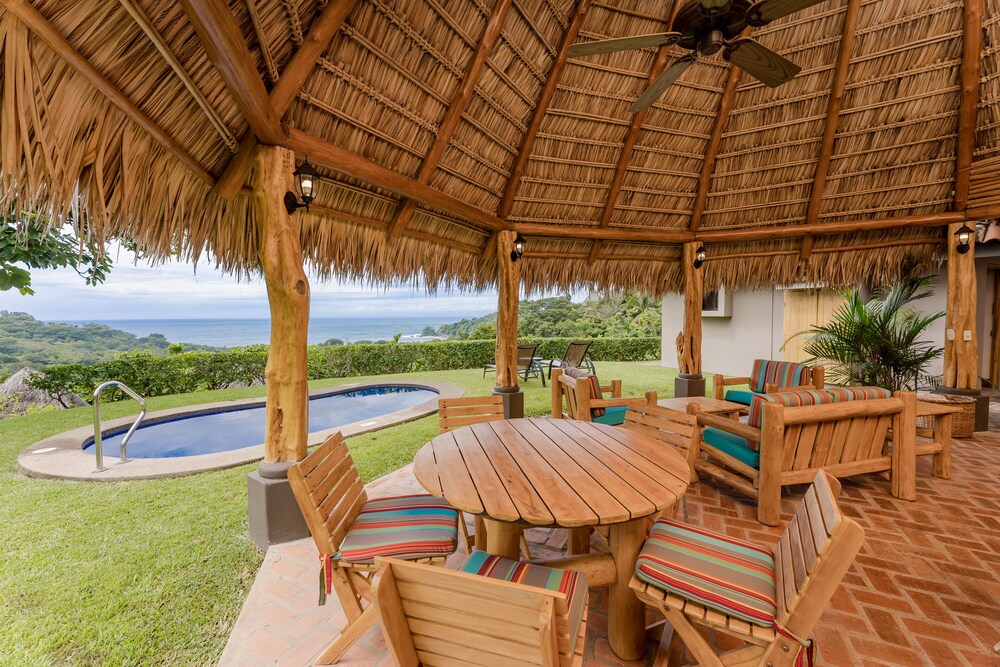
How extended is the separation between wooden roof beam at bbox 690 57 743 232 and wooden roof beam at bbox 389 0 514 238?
2.83 meters

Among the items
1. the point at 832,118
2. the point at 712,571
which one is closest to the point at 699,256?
the point at 832,118

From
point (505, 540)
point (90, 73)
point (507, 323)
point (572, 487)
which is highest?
point (90, 73)

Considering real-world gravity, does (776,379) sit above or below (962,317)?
below

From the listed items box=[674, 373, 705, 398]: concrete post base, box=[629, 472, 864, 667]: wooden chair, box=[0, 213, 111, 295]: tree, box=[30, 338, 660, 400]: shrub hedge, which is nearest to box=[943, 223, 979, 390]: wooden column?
box=[674, 373, 705, 398]: concrete post base

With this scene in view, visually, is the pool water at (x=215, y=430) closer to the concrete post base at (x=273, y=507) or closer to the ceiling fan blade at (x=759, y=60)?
the concrete post base at (x=273, y=507)

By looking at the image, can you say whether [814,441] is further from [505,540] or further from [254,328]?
[254,328]

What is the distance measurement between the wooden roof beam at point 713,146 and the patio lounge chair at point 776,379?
87.8 inches

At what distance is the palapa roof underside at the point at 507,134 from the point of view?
6.46 feet

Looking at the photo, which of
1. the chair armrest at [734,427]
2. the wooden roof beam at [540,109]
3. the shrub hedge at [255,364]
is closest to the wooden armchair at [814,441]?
the chair armrest at [734,427]

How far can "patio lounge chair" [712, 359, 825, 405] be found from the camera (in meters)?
4.95

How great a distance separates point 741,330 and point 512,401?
7.73m

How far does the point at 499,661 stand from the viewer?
973 mm

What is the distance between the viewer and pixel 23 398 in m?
7.11

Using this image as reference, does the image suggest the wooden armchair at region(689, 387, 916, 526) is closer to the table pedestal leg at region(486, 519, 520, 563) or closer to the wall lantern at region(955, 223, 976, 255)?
the table pedestal leg at region(486, 519, 520, 563)
